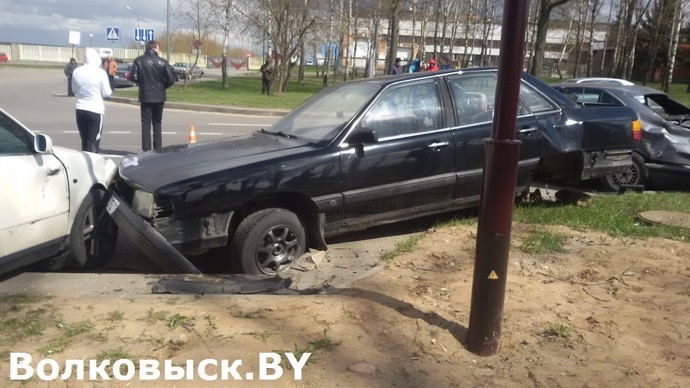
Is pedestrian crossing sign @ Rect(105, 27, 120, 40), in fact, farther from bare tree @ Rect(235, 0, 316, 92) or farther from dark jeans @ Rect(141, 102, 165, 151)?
dark jeans @ Rect(141, 102, 165, 151)

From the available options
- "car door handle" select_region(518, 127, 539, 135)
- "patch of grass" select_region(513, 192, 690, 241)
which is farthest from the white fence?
"car door handle" select_region(518, 127, 539, 135)

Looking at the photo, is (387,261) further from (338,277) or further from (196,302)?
(196,302)

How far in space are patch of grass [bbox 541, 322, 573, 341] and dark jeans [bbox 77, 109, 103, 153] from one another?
24.0ft

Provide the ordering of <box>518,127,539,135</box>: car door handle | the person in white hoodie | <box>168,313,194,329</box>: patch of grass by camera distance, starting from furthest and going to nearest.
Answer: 1. the person in white hoodie
2. <box>518,127,539,135</box>: car door handle
3. <box>168,313,194,329</box>: patch of grass

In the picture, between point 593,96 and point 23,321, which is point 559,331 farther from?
point 593,96

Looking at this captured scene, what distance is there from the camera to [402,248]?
531 cm

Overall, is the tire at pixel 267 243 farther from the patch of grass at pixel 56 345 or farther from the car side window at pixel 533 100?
the car side window at pixel 533 100

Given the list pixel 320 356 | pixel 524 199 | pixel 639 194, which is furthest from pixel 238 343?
pixel 639 194

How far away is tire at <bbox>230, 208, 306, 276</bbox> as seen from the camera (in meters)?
4.68

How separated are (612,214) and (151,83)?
725 centimetres

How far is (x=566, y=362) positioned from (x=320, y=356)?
1372mm

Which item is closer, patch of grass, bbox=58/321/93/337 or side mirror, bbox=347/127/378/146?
patch of grass, bbox=58/321/93/337

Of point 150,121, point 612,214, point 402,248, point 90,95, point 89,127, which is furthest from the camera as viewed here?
point 150,121

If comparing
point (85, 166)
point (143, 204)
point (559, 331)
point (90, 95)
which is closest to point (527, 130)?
point (559, 331)
